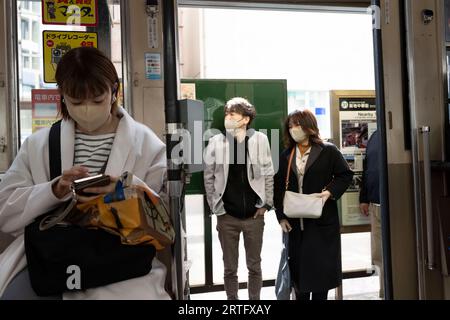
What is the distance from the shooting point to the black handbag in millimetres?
1219

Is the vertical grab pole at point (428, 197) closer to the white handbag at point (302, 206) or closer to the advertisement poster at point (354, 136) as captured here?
the white handbag at point (302, 206)

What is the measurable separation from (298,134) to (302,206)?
52 centimetres

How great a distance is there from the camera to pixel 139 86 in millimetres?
2414

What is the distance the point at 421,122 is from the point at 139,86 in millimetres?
1754

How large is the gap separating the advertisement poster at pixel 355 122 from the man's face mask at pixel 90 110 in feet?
10.0

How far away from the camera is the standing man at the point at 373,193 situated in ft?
10.5

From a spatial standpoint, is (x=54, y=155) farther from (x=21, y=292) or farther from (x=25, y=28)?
(x=25, y=28)

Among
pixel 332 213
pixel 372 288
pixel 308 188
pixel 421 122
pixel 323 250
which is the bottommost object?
pixel 372 288

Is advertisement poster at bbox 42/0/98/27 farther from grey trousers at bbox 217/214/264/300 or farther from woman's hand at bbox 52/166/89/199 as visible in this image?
grey trousers at bbox 217/214/264/300

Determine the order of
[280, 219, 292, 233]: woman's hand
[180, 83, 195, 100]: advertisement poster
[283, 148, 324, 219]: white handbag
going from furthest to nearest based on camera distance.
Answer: [180, 83, 195, 100]: advertisement poster, [280, 219, 292, 233]: woman's hand, [283, 148, 324, 219]: white handbag

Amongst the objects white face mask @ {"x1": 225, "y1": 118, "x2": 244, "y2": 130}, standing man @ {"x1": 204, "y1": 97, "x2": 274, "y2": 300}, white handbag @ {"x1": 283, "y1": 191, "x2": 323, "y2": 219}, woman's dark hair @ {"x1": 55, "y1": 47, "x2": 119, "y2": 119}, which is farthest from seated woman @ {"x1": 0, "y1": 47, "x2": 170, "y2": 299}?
white face mask @ {"x1": 225, "y1": 118, "x2": 244, "y2": 130}

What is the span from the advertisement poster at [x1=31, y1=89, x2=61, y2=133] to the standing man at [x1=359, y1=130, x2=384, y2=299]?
2.25 meters

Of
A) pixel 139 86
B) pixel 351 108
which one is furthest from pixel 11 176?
pixel 351 108
